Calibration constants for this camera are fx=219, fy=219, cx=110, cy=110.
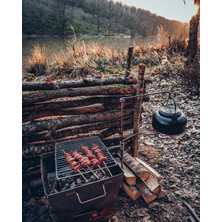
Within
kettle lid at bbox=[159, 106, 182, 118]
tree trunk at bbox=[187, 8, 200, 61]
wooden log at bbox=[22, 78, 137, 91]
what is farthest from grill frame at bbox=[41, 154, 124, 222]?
tree trunk at bbox=[187, 8, 200, 61]

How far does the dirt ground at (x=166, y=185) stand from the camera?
8.13ft

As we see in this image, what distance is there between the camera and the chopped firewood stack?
2.60 metres

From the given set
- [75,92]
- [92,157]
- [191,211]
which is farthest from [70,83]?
[191,211]

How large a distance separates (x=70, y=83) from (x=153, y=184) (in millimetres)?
1638

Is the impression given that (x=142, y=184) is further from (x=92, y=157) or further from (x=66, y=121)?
(x=66, y=121)

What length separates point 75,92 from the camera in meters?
2.86

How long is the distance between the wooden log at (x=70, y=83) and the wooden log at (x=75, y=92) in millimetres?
67

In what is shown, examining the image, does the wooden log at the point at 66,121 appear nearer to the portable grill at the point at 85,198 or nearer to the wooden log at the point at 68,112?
the wooden log at the point at 68,112

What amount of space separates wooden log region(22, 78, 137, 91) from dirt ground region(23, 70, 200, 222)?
0.76m

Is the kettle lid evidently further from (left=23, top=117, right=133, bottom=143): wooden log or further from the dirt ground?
(left=23, top=117, right=133, bottom=143): wooden log

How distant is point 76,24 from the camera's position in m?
20.5
